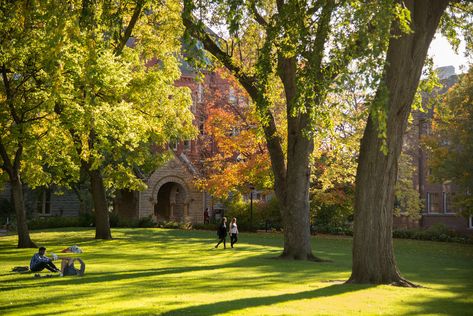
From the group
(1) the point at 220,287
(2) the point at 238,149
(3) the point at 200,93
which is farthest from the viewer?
(3) the point at 200,93

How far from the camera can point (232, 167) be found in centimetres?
4069

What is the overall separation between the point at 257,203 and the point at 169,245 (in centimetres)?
1697

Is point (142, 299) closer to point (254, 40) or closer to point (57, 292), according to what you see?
Answer: point (57, 292)

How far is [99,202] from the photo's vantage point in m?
33.0

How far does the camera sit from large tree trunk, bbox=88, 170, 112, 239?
32469 mm

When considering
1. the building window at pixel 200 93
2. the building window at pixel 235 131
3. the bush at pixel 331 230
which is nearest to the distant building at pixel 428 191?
the bush at pixel 331 230

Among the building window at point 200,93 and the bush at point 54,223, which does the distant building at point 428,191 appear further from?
the bush at point 54,223

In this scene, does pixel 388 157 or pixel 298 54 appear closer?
pixel 388 157

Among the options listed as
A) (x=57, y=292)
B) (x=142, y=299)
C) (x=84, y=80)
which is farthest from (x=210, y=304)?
(x=84, y=80)

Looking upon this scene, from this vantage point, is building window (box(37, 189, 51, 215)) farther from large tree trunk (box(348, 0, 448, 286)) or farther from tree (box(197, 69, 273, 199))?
large tree trunk (box(348, 0, 448, 286))

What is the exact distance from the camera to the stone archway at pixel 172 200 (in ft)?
163

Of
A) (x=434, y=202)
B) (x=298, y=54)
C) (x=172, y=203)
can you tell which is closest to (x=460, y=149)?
(x=434, y=202)

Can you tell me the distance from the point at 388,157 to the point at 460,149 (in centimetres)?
2344

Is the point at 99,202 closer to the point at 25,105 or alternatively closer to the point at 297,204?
the point at 25,105
